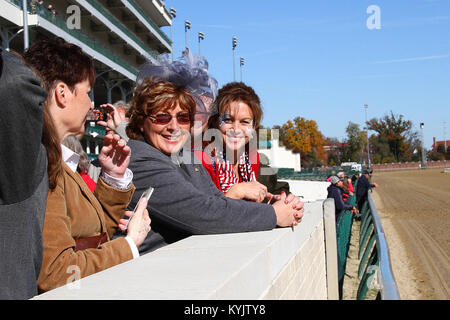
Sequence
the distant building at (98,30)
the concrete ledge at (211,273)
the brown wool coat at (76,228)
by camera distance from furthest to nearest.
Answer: the distant building at (98,30) → the brown wool coat at (76,228) → the concrete ledge at (211,273)

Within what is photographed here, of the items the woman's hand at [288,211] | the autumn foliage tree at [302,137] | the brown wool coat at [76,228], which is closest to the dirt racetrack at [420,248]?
the woman's hand at [288,211]

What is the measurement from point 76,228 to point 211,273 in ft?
2.09

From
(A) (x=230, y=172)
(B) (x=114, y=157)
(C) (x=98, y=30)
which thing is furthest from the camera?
(C) (x=98, y=30)

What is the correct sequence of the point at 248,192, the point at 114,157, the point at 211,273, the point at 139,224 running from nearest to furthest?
the point at 211,273 < the point at 139,224 < the point at 114,157 < the point at 248,192

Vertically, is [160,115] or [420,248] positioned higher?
[160,115]

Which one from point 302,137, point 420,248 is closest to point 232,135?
point 420,248

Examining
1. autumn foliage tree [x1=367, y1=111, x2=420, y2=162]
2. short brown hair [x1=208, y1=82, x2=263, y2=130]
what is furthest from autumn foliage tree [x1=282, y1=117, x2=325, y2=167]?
short brown hair [x1=208, y1=82, x2=263, y2=130]

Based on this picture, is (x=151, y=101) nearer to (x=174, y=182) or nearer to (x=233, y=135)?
(x=174, y=182)

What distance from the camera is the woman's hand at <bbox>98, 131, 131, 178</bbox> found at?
209 centimetres

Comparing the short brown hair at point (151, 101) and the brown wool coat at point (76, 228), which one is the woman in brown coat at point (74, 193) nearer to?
the brown wool coat at point (76, 228)

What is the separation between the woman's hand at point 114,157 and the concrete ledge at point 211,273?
43cm

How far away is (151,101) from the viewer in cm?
252

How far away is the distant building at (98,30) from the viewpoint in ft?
59.7

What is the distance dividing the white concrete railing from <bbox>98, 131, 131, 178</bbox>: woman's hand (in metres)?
0.42
